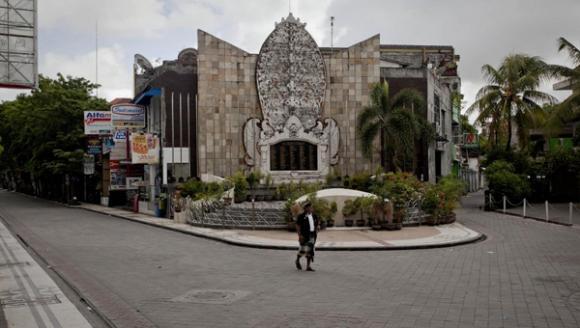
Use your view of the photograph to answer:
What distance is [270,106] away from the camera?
36250 millimetres

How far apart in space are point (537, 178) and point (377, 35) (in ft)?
46.3

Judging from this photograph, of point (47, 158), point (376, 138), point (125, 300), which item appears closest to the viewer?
point (125, 300)

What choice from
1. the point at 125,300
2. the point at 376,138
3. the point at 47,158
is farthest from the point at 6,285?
the point at 47,158

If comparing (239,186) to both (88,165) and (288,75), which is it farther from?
(88,165)

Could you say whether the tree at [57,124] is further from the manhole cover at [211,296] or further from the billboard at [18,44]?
the manhole cover at [211,296]

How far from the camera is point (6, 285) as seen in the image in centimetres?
1240

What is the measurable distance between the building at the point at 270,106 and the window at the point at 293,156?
0.06 metres

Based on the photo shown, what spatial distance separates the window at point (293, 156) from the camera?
36.4 m

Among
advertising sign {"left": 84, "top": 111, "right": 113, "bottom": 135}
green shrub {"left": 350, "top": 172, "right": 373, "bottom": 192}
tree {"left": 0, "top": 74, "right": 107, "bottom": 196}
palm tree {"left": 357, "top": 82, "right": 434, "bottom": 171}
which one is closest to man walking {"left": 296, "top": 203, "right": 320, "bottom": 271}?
green shrub {"left": 350, "top": 172, "right": 373, "bottom": 192}

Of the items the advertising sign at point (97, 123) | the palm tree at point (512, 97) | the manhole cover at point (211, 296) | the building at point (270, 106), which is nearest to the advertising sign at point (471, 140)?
the palm tree at point (512, 97)

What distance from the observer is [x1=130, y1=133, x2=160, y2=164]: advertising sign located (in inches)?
1329

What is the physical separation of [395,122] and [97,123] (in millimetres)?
21741

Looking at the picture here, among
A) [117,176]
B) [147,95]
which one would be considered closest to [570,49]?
[147,95]

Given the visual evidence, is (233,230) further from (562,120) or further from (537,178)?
(537,178)
